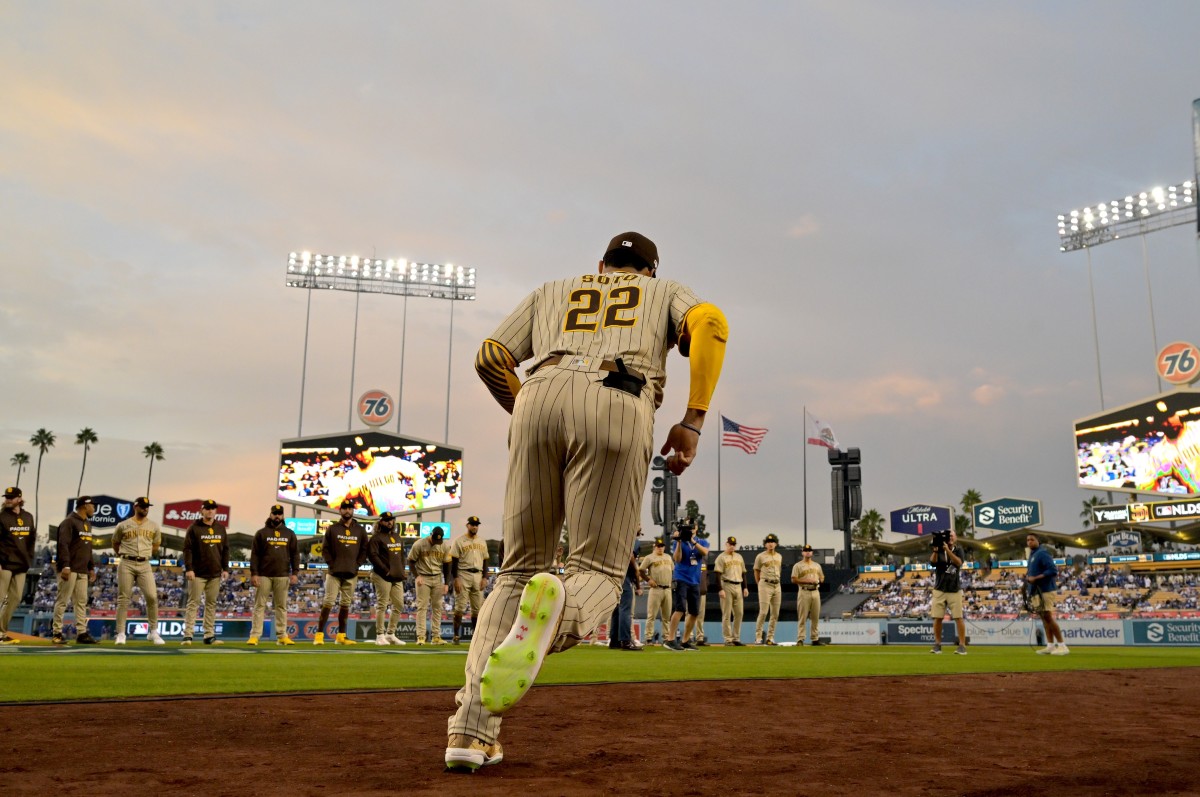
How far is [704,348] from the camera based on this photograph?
138 inches

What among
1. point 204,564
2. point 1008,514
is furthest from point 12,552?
point 1008,514

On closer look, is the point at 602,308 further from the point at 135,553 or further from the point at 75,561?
the point at 75,561

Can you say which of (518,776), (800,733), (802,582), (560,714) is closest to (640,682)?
(560,714)

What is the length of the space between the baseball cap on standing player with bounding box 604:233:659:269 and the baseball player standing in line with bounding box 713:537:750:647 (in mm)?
13573

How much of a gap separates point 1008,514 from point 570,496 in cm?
5428

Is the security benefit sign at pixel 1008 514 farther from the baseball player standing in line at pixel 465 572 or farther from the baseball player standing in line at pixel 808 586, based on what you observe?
the baseball player standing in line at pixel 465 572

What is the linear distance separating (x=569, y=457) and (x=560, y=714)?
234cm

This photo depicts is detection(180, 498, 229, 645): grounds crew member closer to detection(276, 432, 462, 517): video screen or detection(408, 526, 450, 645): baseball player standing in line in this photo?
detection(408, 526, 450, 645): baseball player standing in line

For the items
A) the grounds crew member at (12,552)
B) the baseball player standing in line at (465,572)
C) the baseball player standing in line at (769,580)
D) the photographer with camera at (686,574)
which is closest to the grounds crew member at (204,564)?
the grounds crew member at (12,552)

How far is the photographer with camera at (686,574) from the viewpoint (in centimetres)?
1575

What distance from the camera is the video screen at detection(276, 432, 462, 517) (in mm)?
43844

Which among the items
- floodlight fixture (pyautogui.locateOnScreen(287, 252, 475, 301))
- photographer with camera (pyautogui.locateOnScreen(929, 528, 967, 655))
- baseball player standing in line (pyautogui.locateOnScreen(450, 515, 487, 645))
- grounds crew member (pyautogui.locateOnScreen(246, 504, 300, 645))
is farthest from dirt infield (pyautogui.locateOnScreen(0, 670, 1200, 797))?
floodlight fixture (pyautogui.locateOnScreen(287, 252, 475, 301))

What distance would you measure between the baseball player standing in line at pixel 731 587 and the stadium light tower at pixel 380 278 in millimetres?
31814

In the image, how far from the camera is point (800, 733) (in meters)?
4.33
